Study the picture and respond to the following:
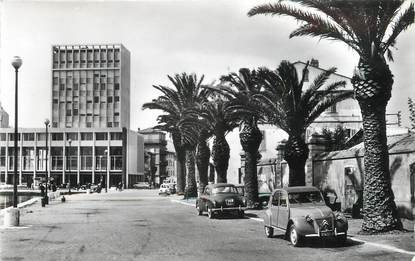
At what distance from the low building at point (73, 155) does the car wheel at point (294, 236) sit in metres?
94.8

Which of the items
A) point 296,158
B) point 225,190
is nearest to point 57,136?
point 225,190

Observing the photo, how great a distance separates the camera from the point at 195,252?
12.7 metres

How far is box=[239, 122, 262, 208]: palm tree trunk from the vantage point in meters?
27.9

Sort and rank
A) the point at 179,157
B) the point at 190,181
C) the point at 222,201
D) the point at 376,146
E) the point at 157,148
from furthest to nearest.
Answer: the point at 157,148, the point at 179,157, the point at 190,181, the point at 222,201, the point at 376,146

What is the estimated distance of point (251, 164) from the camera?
2809 centimetres

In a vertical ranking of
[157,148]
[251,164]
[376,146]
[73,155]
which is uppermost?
[157,148]

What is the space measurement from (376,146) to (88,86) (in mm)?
111213

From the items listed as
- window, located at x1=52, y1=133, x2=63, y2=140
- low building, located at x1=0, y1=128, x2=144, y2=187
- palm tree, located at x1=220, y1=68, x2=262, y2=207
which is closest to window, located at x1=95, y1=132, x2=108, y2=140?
low building, located at x1=0, y1=128, x2=144, y2=187

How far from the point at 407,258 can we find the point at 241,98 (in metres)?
15.6

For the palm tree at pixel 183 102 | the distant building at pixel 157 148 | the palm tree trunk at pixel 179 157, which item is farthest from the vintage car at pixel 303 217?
the distant building at pixel 157 148

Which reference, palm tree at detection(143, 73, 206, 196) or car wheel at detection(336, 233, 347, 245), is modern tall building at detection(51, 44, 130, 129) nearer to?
palm tree at detection(143, 73, 206, 196)

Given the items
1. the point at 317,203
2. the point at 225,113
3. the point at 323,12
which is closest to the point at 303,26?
the point at 323,12

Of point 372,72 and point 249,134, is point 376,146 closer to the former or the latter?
point 372,72

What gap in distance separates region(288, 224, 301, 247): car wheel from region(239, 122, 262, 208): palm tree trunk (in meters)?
13.8
